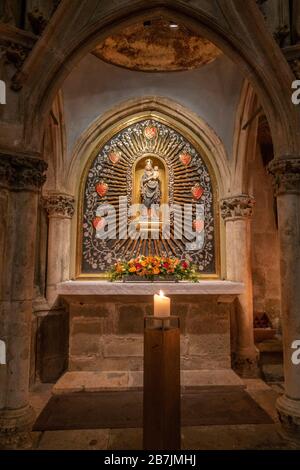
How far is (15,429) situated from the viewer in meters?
3.00

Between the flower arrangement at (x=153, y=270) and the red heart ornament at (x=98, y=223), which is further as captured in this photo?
the red heart ornament at (x=98, y=223)

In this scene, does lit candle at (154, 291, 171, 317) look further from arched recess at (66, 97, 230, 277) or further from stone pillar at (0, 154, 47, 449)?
arched recess at (66, 97, 230, 277)

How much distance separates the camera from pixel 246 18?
3625 mm

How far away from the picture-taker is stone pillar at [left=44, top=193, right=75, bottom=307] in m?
5.49

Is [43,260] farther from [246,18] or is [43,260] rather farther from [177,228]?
[246,18]

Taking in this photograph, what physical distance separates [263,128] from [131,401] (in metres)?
5.72

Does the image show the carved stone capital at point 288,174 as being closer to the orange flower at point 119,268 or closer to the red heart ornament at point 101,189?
the orange flower at point 119,268

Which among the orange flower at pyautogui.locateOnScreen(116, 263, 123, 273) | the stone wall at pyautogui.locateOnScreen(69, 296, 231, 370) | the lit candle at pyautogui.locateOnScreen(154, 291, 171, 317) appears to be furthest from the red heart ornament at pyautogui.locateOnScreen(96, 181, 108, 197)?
the lit candle at pyautogui.locateOnScreen(154, 291, 171, 317)

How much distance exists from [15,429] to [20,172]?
99.3 inches

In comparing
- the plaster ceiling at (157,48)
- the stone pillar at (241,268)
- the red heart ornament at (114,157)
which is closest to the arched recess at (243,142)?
the stone pillar at (241,268)

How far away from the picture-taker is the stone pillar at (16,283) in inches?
121

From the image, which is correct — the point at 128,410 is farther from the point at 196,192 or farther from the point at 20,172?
the point at 196,192

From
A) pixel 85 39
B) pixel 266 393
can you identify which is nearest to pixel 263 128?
pixel 85 39

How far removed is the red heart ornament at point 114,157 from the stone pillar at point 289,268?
3.34m
